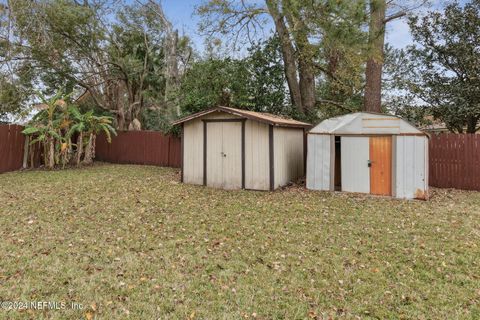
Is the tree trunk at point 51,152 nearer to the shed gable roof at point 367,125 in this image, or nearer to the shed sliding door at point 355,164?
the shed gable roof at point 367,125

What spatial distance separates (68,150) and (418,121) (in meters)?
13.1

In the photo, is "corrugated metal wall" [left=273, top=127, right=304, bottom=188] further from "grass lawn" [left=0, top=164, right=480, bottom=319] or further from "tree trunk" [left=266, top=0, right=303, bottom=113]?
"tree trunk" [left=266, top=0, right=303, bottom=113]

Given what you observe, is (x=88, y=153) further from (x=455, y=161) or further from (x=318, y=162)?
(x=455, y=161)

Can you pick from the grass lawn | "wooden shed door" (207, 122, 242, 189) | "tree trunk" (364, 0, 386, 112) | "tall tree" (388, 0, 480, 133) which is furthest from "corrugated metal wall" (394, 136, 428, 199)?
"tall tree" (388, 0, 480, 133)

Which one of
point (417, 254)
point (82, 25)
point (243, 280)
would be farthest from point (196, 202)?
point (82, 25)

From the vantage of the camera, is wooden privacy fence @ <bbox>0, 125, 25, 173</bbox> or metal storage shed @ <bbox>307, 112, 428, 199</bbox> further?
wooden privacy fence @ <bbox>0, 125, 25, 173</bbox>

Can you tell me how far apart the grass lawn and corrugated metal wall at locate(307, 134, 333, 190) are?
48.7 inches

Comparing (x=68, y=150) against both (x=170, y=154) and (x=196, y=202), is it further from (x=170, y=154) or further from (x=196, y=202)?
(x=196, y=202)

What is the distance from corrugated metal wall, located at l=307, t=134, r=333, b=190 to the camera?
26.4 feet

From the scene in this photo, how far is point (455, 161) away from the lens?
8.55 meters

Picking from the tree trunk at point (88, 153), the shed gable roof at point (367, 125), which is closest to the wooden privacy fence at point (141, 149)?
the tree trunk at point (88, 153)

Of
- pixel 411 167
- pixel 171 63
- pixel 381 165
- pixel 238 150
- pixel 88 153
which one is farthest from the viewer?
pixel 171 63

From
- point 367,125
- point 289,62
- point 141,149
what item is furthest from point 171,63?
point 367,125

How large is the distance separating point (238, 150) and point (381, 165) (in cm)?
358
